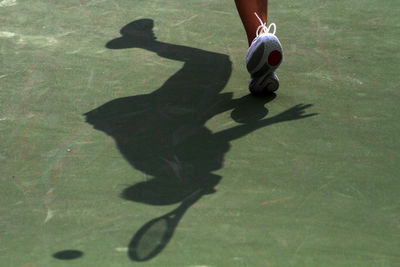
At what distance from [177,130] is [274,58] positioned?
698mm

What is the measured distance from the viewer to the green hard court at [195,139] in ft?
10.7

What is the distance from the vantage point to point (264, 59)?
4.44 metres

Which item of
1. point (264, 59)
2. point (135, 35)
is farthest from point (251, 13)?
point (135, 35)

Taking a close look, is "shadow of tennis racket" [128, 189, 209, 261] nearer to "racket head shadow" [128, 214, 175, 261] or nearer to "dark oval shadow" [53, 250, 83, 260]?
"racket head shadow" [128, 214, 175, 261]

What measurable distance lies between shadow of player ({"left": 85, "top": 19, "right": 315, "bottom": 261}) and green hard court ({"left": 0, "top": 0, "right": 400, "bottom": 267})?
0.01 m

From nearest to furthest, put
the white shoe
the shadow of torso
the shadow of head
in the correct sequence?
the shadow of torso
the white shoe
the shadow of head

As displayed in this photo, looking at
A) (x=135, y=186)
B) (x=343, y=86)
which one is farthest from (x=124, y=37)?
(x=135, y=186)

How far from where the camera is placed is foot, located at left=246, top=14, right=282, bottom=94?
14.4 feet

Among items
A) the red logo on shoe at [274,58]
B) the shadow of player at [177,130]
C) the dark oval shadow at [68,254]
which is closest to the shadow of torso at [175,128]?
the shadow of player at [177,130]

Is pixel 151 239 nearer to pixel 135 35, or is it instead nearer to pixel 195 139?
pixel 195 139

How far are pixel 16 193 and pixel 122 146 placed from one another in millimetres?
681

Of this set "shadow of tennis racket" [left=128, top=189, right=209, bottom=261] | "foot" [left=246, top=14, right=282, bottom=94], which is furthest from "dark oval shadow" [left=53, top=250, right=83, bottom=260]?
"foot" [left=246, top=14, right=282, bottom=94]

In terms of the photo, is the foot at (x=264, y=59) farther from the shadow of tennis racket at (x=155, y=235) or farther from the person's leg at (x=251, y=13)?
the shadow of tennis racket at (x=155, y=235)

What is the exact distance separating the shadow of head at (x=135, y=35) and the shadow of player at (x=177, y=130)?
0.22 meters
